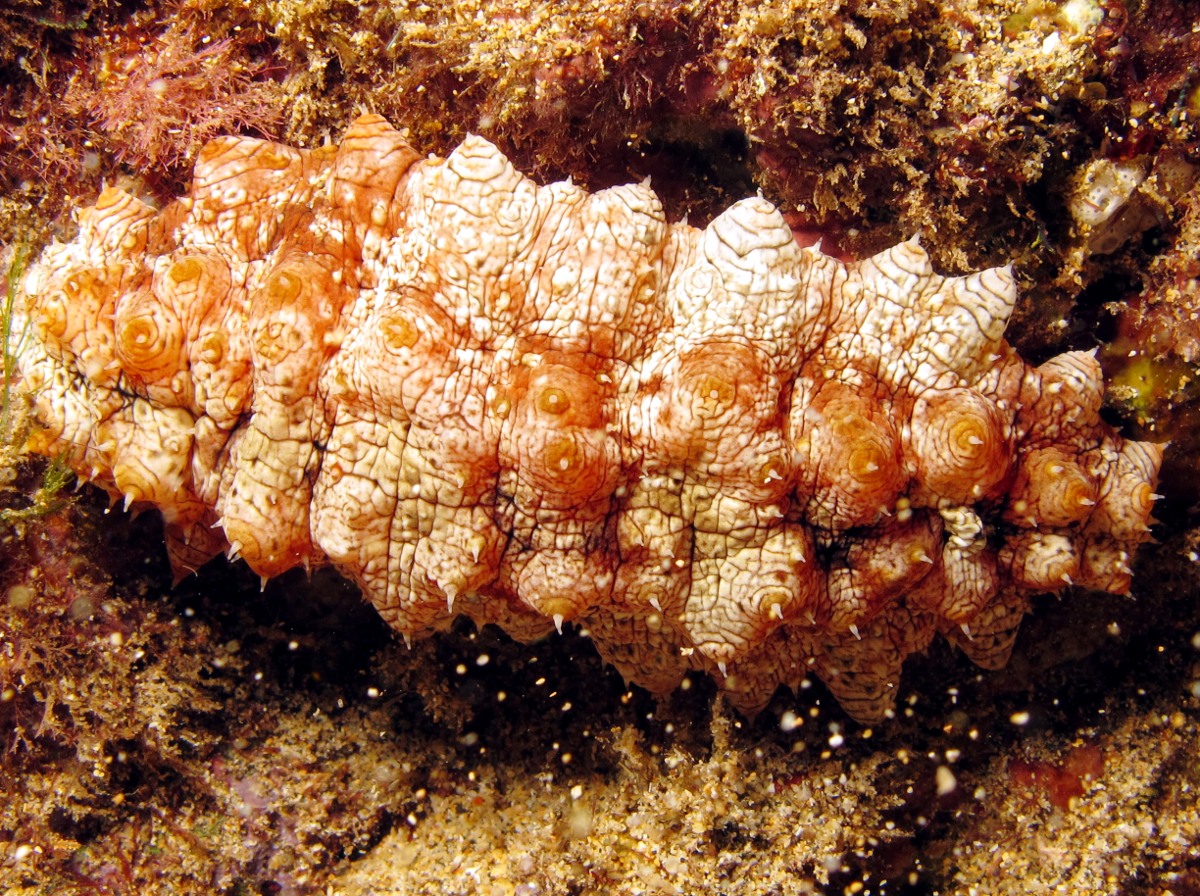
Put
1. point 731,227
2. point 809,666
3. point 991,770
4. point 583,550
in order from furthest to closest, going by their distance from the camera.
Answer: point 991,770, point 809,666, point 583,550, point 731,227

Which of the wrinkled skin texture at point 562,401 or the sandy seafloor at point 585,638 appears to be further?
the sandy seafloor at point 585,638

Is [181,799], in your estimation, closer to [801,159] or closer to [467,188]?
[467,188]

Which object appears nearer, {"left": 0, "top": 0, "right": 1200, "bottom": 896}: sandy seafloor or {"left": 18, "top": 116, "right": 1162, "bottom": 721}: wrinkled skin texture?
{"left": 18, "top": 116, "right": 1162, "bottom": 721}: wrinkled skin texture

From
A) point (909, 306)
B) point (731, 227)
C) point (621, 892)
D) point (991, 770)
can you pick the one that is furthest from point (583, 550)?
point (991, 770)
